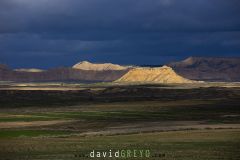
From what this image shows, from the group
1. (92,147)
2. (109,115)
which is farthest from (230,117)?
(92,147)

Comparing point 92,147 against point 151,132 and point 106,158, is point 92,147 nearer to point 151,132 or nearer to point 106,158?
point 106,158

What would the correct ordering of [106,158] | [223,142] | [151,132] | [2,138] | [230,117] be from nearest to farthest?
[106,158], [223,142], [2,138], [151,132], [230,117]

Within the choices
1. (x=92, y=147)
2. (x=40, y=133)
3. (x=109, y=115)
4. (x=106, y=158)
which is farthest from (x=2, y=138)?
(x=109, y=115)

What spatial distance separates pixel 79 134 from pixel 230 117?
92.4 ft

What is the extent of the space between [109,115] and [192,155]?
47.1 m

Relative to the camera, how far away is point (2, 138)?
5347 centimetres

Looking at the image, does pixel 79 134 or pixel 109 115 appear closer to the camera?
pixel 79 134

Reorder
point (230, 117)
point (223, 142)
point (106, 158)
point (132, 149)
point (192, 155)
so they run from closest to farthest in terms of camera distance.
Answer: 1. point (106, 158)
2. point (192, 155)
3. point (132, 149)
4. point (223, 142)
5. point (230, 117)

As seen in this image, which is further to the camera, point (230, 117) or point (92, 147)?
point (230, 117)

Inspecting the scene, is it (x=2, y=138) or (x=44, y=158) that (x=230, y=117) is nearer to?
(x=2, y=138)

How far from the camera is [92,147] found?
43781 mm

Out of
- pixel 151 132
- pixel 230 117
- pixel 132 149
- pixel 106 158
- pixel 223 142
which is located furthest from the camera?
pixel 230 117

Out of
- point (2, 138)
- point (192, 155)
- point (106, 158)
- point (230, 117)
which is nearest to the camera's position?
point (106, 158)

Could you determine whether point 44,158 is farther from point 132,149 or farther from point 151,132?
point 151,132
